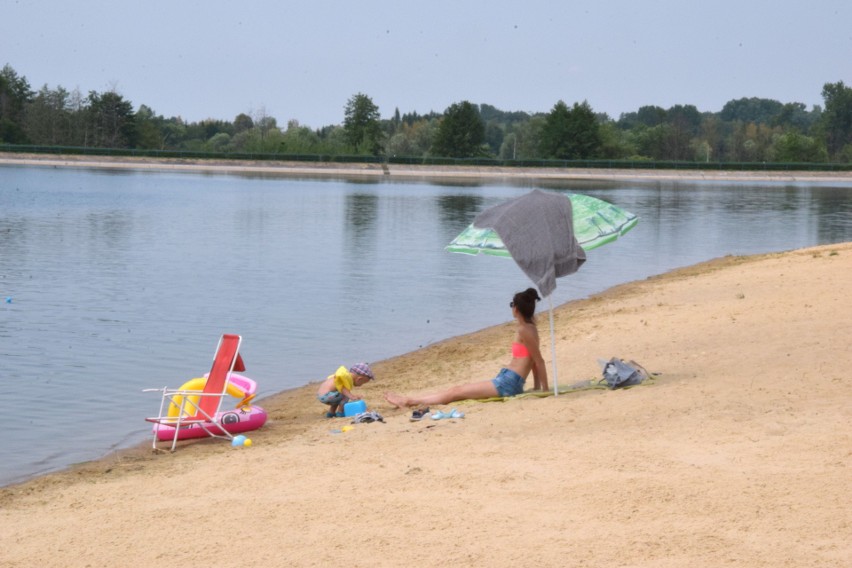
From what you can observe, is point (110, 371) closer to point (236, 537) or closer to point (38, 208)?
point (236, 537)

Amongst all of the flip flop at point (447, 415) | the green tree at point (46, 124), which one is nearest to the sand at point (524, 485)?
the flip flop at point (447, 415)

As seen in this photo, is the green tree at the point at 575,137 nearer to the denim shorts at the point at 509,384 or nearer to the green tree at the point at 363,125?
the green tree at the point at 363,125

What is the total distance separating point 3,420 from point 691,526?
324 inches

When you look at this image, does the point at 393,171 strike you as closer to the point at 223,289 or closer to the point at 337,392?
the point at 223,289

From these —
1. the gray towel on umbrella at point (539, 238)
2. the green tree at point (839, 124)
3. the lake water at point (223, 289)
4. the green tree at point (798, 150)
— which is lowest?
the lake water at point (223, 289)

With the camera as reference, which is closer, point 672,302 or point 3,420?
point 3,420

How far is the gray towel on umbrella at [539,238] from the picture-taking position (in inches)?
424

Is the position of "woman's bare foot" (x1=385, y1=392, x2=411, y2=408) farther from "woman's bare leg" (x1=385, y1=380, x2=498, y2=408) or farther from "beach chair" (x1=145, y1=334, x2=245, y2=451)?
"beach chair" (x1=145, y1=334, x2=245, y2=451)

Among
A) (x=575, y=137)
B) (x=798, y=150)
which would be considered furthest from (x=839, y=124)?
(x=575, y=137)

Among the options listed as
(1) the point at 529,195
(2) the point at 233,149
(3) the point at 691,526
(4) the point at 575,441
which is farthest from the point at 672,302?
(2) the point at 233,149

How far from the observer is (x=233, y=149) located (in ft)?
494

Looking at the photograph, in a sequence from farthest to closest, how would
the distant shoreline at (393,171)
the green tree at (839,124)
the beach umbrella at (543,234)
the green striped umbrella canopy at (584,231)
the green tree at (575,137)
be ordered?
1. the green tree at (839,124)
2. the green tree at (575,137)
3. the distant shoreline at (393,171)
4. the green striped umbrella canopy at (584,231)
5. the beach umbrella at (543,234)

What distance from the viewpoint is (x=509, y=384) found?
11359 mm

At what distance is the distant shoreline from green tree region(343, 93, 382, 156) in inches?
373
